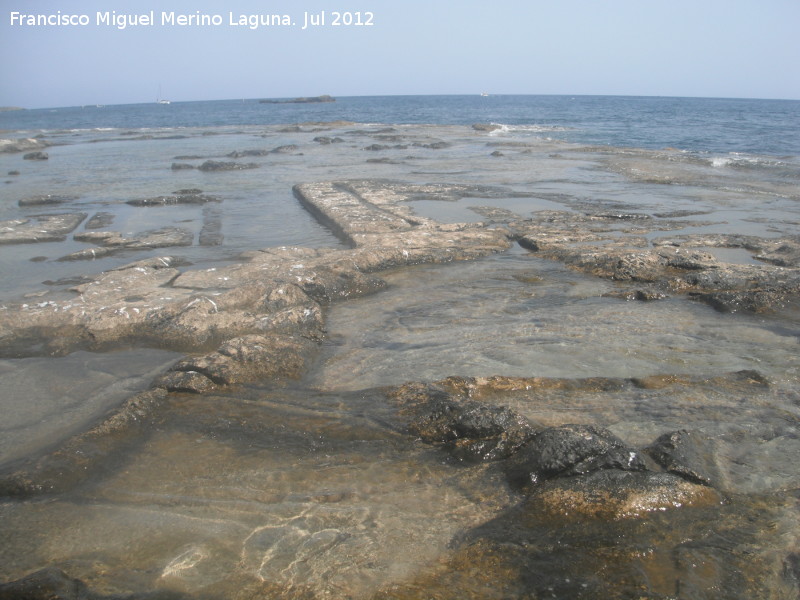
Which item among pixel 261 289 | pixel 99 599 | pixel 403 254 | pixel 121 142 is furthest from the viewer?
pixel 121 142

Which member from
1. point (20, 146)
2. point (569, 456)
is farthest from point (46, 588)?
point (20, 146)

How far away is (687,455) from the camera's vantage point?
3.17m

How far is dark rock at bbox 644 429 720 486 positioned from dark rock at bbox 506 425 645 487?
0.20 metres

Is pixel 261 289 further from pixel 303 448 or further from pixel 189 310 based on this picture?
pixel 303 448

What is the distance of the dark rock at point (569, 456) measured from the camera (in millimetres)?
3025

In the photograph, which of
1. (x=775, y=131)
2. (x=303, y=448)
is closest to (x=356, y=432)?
(x=303, y=448)

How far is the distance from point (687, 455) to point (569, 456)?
26.2 inches

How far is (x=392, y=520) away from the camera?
286 cm

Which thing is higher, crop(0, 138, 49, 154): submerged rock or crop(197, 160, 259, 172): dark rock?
crop(0, 138, 49, 154): submerged rock

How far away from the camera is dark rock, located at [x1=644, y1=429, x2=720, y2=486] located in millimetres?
3037

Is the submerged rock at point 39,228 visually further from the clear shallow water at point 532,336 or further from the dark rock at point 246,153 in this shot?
the dark rock at point 246,153

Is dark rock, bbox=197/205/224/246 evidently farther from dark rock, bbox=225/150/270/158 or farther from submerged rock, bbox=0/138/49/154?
submerged rock, bbox=0/138/49/154

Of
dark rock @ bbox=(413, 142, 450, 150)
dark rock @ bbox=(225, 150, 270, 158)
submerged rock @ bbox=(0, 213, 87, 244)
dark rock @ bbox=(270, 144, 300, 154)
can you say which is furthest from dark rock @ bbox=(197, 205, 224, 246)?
dark rock @ bbox=(413, 142, 450, 150)

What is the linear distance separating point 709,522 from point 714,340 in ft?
8.59
